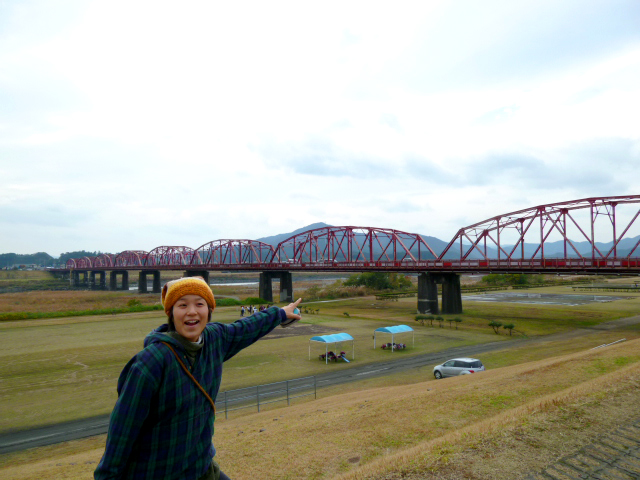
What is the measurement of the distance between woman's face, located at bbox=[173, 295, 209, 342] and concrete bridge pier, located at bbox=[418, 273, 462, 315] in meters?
60.7

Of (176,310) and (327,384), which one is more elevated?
(176,310)

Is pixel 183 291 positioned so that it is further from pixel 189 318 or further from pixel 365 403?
pixel 365 403

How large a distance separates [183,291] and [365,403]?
44.1 ft

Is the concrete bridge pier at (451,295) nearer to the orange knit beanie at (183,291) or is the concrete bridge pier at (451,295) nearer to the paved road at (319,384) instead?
the paved road at (319,384)

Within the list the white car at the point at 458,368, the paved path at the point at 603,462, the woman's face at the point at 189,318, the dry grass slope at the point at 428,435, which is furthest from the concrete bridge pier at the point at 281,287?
the woman's face at the point at 189,318

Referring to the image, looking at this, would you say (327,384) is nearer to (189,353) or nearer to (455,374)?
(455,374)

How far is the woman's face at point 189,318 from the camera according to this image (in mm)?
3508

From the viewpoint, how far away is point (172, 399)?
3.33m

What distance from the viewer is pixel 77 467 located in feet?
38.7

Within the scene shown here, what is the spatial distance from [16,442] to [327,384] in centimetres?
1484

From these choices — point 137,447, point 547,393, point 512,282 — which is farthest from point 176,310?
point 512,282

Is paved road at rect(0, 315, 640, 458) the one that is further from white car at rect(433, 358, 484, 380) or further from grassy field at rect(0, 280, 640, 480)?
white car at rect(433, 358, 484, 380)

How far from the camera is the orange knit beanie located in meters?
3.60

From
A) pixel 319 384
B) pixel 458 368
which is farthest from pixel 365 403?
pixel 458 368
